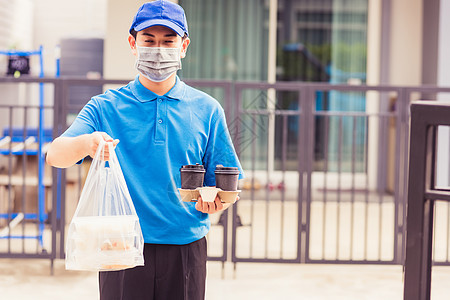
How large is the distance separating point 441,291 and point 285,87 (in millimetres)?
1763

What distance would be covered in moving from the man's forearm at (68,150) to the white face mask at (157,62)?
29cm

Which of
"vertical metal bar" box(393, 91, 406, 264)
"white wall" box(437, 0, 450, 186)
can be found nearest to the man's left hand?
"vertical metal bar" box(393, 91, 406, 264)

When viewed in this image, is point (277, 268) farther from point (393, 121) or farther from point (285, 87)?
point (393, 121)

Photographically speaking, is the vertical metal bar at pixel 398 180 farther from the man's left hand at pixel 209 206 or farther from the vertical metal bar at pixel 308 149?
the man's left hand at pixel 209 206

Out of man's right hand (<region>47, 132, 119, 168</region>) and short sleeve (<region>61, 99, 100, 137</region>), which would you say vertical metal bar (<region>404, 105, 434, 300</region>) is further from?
short sleeve (<region>61, 99, 100, 137</region>)

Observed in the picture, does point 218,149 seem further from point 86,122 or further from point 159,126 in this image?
point 86,122

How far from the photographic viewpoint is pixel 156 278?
6.44 feet

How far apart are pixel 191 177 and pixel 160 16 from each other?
0.45m

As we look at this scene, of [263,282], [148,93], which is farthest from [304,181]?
[148,93]

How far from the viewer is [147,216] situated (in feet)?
6.33

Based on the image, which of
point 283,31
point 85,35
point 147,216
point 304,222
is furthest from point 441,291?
point 85,35

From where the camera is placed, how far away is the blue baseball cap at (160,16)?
6.28ft

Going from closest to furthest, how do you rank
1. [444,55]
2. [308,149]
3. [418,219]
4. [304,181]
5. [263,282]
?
[418,219] < [263,282] < [308,149] < [304,181] < [444,55]

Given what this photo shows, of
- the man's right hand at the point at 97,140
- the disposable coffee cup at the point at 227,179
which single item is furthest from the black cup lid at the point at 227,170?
the man's right hand at the point at 97,140
